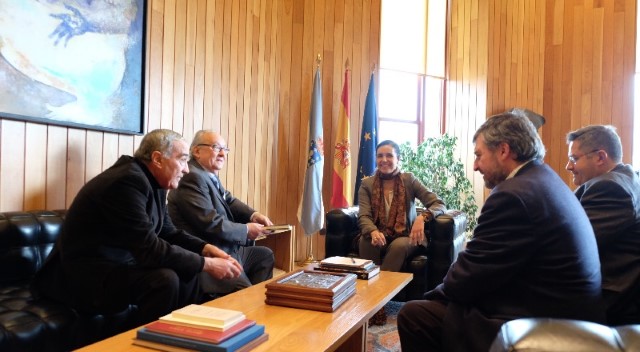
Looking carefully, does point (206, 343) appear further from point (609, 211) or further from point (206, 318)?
point (609, 211)

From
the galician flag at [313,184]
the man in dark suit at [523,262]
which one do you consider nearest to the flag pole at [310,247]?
the galician flag at [313,184]

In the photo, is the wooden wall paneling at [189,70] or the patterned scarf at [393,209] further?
the wooden wall paneling at [189,70]

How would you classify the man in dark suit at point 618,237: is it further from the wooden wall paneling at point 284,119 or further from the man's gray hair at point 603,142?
the wooden wall paneling at point 284,119

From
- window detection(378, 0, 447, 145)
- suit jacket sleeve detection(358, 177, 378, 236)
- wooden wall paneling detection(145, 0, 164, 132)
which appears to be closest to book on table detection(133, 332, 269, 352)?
suit jacket sleeve detection(358, 177, 378, 236)

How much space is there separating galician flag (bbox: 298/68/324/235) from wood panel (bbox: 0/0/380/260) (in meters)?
0.26

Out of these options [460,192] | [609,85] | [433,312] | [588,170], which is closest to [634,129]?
[609,85]

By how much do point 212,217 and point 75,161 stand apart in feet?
2.87

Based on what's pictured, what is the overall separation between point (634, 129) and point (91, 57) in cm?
540

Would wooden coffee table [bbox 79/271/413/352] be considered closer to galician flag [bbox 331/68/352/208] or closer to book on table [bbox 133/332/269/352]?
book on table [bbox 133/332/269/352]

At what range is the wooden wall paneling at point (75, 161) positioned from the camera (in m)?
2.62

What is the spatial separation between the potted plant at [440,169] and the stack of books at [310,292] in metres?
3.24

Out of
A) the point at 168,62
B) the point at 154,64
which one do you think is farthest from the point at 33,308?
the point at 168,62

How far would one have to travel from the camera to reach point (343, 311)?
1628mm

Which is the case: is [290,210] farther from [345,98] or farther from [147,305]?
[147,305]
